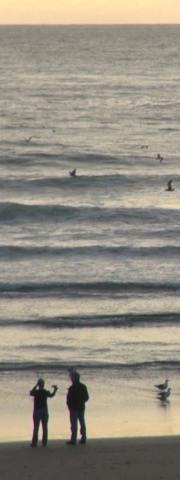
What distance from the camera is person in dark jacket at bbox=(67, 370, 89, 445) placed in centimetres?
1819

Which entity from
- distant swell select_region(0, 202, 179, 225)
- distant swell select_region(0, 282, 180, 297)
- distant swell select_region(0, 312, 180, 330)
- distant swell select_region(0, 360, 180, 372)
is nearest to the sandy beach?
distant swell select_region(0, 360, 180, 372)

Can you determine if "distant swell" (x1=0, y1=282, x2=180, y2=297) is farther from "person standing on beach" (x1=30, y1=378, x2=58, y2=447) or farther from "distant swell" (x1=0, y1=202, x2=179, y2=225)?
"person standing on beach" (x1=30, y1=378, x2=58, y2=447)

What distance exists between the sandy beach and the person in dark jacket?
203mm

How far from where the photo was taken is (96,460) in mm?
17531

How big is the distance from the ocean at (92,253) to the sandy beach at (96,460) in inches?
60.1

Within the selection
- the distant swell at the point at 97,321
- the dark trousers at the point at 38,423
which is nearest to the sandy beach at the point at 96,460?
the dark trousers at the point at 38,423

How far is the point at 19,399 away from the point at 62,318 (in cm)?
709

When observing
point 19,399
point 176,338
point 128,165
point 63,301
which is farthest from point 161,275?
point 128,165

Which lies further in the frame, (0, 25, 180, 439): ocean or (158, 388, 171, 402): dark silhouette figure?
(0, 25, 180, 439): ocean

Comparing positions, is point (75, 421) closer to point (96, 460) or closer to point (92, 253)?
point (96, 460)

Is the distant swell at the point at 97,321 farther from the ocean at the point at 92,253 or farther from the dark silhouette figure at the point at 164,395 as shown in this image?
the dark silhouette figure at the point at 164,395

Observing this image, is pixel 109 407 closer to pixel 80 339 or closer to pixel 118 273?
pixel 80 339

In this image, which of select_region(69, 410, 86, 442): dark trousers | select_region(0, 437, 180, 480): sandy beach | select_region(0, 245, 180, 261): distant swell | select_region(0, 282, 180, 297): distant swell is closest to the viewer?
select_region(0, 437, 180, 480): sandy beach

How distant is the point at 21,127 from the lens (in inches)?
3179
